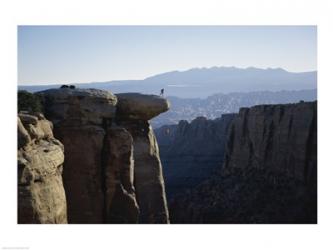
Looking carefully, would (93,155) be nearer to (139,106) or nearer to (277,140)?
(139,106)

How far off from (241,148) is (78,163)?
48.6 m

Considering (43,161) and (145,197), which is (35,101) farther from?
(145,197)

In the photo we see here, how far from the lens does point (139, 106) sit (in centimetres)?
3231

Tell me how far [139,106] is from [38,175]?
13.8 meters

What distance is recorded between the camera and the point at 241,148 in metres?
74.1

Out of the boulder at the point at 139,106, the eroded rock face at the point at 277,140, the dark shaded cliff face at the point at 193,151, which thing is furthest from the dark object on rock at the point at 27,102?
the dark shaded cliff face at the point at 193,151

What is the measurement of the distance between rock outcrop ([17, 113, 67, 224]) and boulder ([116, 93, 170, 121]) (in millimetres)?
10257

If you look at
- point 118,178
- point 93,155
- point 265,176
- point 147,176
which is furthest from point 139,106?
point 265,176

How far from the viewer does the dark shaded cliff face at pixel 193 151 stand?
299 ft

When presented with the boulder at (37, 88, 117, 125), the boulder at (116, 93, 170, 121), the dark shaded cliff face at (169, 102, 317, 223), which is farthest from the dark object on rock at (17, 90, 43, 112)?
the dark shaded cliff face at (169, 102, 317, 223)

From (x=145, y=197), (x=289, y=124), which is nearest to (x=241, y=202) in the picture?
(x=289, y=124)

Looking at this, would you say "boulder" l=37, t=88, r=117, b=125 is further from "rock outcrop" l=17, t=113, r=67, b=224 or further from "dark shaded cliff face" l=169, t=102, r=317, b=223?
"dark shaded cliff face" l=169, t=102, r=317, b=223

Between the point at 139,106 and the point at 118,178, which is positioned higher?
the point at 139,106

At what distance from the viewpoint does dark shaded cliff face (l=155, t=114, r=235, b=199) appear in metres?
91.2
